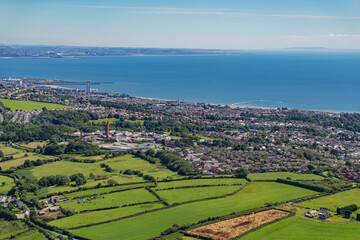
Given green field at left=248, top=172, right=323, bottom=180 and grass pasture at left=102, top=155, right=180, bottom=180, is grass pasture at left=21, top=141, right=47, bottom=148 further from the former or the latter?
green field at left=248, top=172, right=323, bottom=180

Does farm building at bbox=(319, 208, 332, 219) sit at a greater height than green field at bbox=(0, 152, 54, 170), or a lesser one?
greater

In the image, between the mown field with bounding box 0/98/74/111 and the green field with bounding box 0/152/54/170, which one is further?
the mown field with bounding box 0/98/74/111

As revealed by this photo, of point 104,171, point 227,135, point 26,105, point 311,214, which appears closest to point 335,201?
point 311,214

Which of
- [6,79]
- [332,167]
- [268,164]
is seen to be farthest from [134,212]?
[6,79]

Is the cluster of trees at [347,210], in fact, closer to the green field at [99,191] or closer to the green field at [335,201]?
the green field at [335,201]

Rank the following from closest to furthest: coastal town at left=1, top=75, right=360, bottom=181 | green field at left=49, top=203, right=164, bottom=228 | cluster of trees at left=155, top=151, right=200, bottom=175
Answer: green field at left=49, top=203, right=164, bottom=228
cluster of trees at left=155, top=151, right=200, bottom=175
coastal town at left=1, top=75, right=360, bottom=181

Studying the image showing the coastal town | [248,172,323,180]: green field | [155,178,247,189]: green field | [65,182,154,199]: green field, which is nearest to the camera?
[65,182,154,199]: green field

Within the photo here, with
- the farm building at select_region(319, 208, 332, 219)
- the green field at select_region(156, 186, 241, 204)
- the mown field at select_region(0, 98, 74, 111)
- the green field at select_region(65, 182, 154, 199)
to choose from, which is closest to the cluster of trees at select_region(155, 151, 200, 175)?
the green field at select_region(156, 186, 241, 204)
